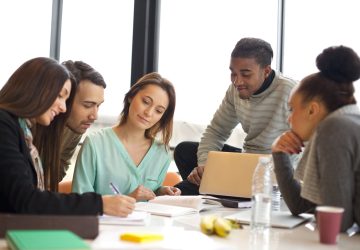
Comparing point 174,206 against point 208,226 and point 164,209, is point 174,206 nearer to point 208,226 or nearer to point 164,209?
point 164,209

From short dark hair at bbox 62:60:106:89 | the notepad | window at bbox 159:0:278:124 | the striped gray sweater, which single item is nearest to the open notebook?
the notepad

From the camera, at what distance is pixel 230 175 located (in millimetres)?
2051

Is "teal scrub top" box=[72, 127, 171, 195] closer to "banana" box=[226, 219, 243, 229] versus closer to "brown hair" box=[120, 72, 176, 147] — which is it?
"brown hair" box=[120, 72, 176, 147]

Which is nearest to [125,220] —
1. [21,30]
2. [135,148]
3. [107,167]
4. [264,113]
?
[107,167]

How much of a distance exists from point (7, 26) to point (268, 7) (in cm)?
210

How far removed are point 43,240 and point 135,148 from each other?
136 cm

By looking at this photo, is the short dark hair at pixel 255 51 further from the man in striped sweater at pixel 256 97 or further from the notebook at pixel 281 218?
the notebook at pixel 281 218

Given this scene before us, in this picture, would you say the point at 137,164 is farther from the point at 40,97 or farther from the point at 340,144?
the point at 340,144

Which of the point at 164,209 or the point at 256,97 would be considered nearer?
the point at 164,209

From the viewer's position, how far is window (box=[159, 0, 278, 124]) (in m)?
3.71

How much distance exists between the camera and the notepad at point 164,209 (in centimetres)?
169

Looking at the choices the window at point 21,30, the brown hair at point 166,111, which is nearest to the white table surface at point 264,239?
the brown hair at point 166,111

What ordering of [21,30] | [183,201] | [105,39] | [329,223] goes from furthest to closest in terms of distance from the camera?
[21,30], [105,39], [183,201], [329,223]

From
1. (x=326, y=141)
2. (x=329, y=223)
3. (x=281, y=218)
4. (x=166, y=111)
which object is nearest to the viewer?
(x=329, y=223)
